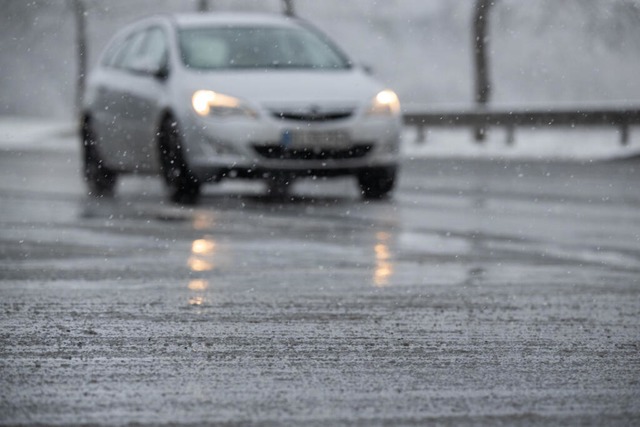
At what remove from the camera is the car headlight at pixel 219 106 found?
14.1 m

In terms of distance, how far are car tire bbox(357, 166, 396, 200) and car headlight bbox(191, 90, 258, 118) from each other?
1205mm

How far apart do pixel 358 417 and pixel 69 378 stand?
1.06 m

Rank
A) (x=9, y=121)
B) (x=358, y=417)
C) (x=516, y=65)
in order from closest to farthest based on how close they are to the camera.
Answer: (x=358, y=417), (x=9, y=121), (x=516, y=65)

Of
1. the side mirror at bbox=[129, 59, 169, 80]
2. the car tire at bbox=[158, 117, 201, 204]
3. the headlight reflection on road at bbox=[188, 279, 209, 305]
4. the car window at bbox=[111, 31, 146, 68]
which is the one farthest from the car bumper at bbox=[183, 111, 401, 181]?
the headlight reflection on road at bbox=[188, 279, 209, 305]

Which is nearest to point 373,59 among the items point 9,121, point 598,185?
point 9,121

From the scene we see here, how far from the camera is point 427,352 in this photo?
5.80 meters

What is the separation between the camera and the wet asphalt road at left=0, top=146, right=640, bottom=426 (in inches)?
188

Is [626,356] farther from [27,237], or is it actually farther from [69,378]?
[27,237]

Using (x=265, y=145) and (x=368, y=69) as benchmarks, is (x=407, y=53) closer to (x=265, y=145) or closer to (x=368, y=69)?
(x=368, y=69)

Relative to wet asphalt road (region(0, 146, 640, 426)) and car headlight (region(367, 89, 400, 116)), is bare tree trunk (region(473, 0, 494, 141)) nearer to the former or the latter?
car headlight (region(367, 89, 400, 116))

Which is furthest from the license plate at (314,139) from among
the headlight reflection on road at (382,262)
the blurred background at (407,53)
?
the blurred background at (407,53)

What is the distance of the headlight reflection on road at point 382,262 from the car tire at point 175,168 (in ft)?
11.1

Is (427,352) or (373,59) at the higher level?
(427,352)

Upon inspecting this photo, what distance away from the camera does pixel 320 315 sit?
6.83m
